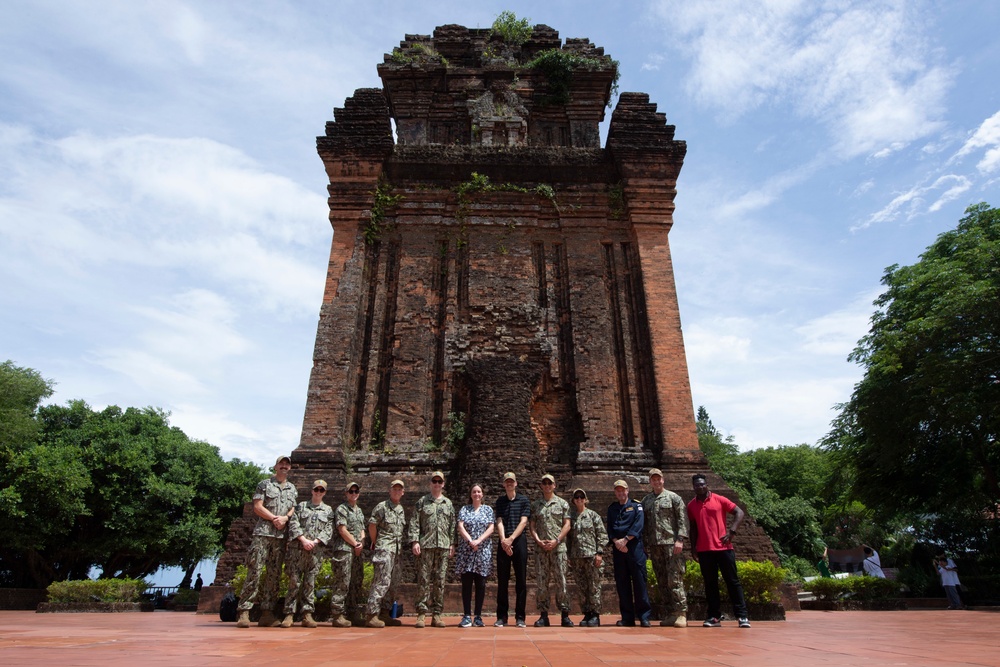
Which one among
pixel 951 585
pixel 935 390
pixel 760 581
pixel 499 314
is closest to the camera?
pixel 760 581

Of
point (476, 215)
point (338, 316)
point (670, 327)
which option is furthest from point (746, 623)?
point (476, 215)

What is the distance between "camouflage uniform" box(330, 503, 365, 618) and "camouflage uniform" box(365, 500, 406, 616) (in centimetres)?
17

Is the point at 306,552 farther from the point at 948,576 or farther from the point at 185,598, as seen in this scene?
the point at 185,598

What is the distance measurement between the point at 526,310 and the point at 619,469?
10.7 feet

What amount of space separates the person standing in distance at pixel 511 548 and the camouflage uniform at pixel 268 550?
1.97 metres

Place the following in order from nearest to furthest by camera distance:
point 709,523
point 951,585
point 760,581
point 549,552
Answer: point 709,523
point 549,552
point 760,581
point 951,585

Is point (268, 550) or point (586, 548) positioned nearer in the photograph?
point (268, 550)

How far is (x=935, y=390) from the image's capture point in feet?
41.9

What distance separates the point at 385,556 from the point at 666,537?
2.60 m

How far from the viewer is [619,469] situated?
10.3 meters

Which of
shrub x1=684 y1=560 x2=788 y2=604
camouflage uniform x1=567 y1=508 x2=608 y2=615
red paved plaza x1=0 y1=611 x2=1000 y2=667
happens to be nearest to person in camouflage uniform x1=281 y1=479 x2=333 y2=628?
red paved plaza x1=0 y1=611 x2=1000 y2=667

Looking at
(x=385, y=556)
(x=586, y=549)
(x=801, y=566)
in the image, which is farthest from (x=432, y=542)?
(x=801, y=566)

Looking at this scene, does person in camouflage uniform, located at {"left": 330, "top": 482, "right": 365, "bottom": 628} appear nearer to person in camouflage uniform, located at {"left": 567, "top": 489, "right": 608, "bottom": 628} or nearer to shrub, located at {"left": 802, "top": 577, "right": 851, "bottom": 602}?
person in camouflage uniform, located at {"left": 567, "top": 489, "right": 608, "bottom": 628}

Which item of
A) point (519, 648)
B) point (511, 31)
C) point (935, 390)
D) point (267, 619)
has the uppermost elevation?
point (511, 31)
